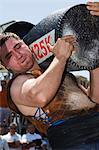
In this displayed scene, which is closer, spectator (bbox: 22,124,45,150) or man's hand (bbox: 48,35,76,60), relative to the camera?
man's hand (bbox: 48,35,76,60)

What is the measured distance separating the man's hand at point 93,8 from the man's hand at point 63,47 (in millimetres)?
166

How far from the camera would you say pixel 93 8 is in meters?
1.78

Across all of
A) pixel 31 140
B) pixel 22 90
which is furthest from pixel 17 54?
pixel 31 140

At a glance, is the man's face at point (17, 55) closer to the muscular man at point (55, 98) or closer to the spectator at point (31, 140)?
the muscular man at point (55, 98)

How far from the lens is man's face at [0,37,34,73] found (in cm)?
189

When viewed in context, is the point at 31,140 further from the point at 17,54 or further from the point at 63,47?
the point at 63,47

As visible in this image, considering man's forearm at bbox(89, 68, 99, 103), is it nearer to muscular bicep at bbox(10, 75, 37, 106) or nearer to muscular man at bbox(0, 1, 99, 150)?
muscular man at bbox(0, 1, 99, 150)

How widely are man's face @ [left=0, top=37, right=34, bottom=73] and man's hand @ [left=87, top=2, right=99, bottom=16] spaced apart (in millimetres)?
340

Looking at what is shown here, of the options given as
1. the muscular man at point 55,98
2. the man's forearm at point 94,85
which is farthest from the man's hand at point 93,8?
the man's forearm at point 94,85

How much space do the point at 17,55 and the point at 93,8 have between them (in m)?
0.40

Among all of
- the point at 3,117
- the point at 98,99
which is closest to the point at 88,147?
the point at 98,99

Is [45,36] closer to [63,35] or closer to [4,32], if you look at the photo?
[63,35]

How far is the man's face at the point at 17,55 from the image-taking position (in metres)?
1.89

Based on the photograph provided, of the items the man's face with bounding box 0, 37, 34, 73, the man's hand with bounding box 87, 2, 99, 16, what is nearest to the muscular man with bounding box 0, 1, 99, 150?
the man's face with bounding box 0, 37, 34, 73
